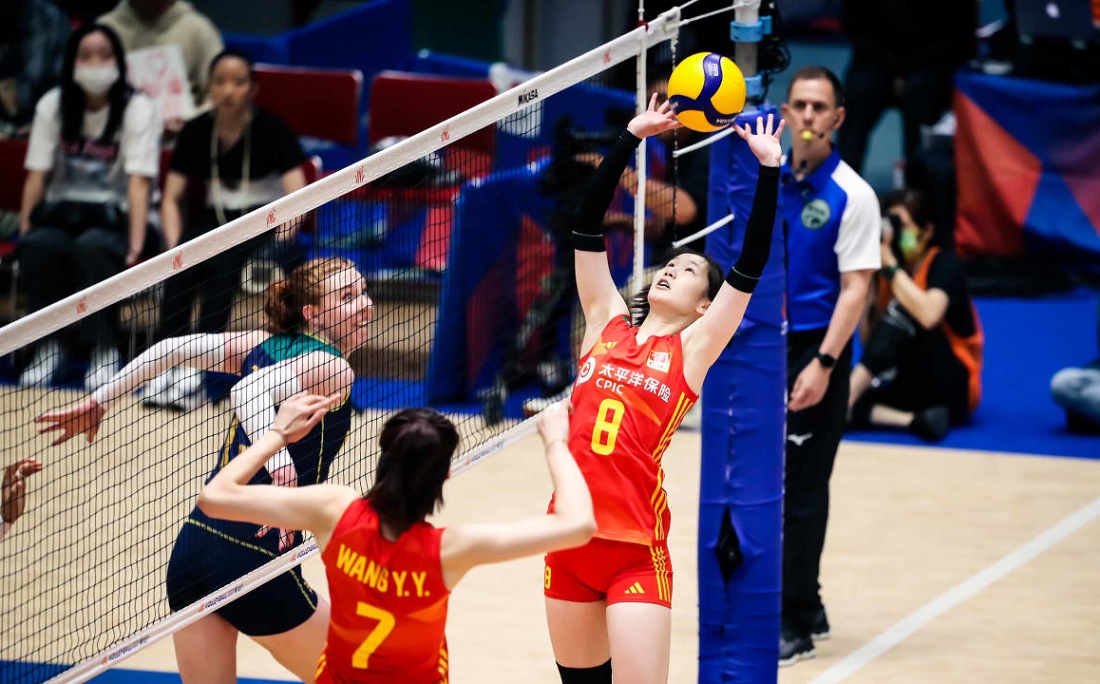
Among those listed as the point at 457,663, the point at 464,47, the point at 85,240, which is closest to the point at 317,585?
the point at 457,663

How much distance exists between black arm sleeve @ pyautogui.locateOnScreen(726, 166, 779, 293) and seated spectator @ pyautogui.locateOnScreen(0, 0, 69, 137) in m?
8.59

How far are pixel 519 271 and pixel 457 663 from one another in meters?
3.76

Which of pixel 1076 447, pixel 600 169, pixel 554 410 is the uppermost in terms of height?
pixel 600 169

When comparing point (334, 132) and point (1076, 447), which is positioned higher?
point (334, 132)

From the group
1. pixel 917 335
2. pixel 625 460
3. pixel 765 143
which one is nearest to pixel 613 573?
pixel 625 460

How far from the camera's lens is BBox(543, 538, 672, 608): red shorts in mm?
4758

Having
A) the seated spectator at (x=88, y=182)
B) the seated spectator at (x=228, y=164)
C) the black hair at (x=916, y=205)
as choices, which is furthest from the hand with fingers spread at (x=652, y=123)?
the seated spectator at (x=88, y=182)

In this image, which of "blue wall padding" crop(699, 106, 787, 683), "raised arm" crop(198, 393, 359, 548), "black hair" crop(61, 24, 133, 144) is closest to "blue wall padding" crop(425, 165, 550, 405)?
"black hair" crop(61, 24, 133, 144)

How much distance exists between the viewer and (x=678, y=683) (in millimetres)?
6203

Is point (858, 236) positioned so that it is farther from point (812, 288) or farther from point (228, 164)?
point (228, 164)

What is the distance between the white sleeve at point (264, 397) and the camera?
4746 mm

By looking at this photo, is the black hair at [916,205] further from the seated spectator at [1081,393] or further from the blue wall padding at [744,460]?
the blue wall padding at [744,460]

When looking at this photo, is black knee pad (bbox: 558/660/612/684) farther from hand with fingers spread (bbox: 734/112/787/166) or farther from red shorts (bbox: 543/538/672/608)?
hand with fingers spread (bbox: 734/112/787/166)

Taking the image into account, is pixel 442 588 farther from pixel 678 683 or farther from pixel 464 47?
pixel 464 47
